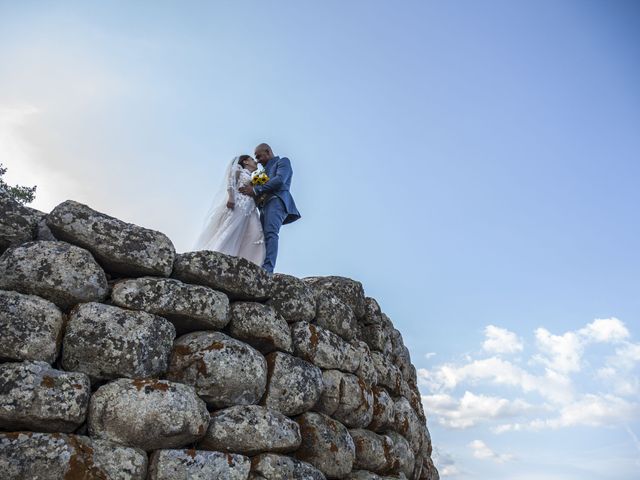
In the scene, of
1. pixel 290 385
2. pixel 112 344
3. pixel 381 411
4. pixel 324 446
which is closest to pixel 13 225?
pixel 112 344

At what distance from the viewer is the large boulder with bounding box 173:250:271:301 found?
5145mm

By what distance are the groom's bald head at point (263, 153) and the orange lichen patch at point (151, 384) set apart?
4.40 meters

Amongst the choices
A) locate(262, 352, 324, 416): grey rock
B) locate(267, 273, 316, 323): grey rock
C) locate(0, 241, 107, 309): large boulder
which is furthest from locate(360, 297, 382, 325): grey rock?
locate(0, 241, 107, 309): large boulder

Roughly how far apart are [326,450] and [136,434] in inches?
71.5

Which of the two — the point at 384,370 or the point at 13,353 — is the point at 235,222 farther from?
the point at 13,353

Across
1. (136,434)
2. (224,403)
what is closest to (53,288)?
(136,434)

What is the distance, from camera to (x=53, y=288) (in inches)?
175

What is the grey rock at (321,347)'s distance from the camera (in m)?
5.57

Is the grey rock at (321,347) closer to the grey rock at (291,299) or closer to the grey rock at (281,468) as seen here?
the grey rock at (291,299)

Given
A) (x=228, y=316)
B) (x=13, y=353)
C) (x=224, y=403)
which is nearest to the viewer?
(x=13, y=353)

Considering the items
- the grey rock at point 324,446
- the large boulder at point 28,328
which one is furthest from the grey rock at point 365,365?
the large boulder at point 28,328

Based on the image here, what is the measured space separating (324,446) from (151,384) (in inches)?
69.4

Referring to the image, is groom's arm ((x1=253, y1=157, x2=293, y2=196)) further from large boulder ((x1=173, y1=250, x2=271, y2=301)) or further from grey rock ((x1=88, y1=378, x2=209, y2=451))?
grey rock ((x1=88, y1=378, x2=209, y2=451))

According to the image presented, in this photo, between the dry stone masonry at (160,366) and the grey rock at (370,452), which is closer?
the dry stone masonry at (160,366)
